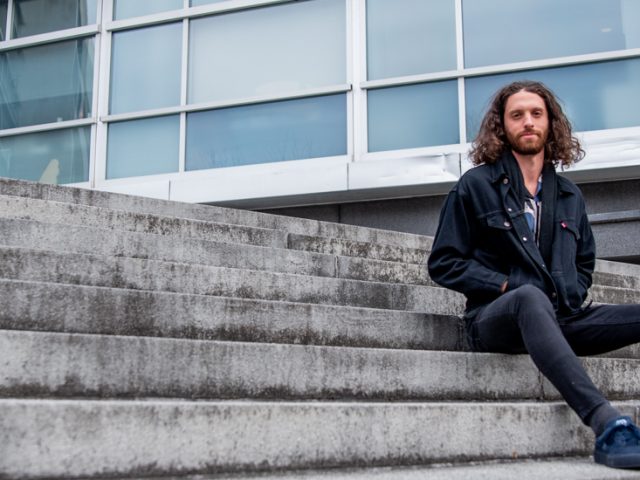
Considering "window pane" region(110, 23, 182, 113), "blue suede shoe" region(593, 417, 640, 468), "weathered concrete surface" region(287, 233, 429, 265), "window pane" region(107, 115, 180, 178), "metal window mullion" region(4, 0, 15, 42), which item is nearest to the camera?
"blue suede shoe" region(593, 417, 640, 468)

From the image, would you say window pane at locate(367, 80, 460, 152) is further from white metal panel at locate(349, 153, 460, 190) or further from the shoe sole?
the shoe sole

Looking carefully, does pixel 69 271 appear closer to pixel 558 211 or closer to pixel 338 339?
pixel 338 339

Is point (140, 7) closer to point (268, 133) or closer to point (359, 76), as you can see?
point (268, 133)

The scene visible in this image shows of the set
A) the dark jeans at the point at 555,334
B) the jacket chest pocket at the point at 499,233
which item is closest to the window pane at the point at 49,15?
the jacket chest pocket at the point at 499,233

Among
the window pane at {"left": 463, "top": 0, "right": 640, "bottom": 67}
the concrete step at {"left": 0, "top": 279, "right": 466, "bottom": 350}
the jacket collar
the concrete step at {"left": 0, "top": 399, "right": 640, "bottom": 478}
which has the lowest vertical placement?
the concrete step at {"left": 0, "top": 399, "right": 640, "bottom": 478}

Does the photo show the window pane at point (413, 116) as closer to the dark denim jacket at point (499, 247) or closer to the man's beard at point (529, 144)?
the man's beard at point (529, 144)

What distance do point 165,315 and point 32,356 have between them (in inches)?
24.0

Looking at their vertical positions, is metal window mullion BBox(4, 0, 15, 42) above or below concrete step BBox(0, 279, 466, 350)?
above

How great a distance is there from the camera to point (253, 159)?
27.7 feet

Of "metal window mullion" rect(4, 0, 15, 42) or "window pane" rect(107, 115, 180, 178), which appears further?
"metal window mullion" rect(4, 0, 15, 42)

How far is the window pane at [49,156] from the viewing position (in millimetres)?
9188

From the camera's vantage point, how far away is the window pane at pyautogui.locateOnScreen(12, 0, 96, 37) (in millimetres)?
9531

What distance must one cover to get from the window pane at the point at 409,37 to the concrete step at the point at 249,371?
17.7ft

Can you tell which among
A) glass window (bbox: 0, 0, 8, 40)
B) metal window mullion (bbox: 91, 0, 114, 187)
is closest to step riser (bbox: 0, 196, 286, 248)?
metal window mullion (bbox: 91, 0, 114, 187)
